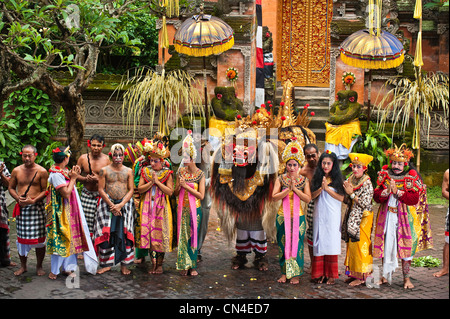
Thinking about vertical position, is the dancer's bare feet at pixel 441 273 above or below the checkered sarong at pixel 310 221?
below

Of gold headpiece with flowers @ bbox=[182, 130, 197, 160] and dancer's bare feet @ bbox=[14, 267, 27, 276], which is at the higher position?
gold headpiece with flowers @ bbox=[182, 130, 197, 160]

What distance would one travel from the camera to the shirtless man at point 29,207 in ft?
24.0

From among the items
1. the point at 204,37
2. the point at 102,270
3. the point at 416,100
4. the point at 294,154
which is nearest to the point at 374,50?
the point at 416,100

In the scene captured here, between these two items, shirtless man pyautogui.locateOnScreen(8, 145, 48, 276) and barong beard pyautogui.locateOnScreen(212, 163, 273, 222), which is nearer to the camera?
shirtless man pyautogui.locateOnScreen(8, 145, 48, 276)

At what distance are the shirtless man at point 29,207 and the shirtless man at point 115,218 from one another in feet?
2.23

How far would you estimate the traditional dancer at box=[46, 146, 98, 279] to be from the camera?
23.6 feet

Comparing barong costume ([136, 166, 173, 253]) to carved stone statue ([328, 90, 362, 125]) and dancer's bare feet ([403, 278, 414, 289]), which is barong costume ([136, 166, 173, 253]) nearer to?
dancer's bare feet ([403, 278, 414, 289])

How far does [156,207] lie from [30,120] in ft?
18.4

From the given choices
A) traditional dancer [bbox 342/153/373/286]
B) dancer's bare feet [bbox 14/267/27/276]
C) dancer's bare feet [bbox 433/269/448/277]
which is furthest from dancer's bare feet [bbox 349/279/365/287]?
dancer's bare feet [bbox 14/267/27/276]

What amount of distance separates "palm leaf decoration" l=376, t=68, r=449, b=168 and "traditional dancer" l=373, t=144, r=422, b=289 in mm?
3132

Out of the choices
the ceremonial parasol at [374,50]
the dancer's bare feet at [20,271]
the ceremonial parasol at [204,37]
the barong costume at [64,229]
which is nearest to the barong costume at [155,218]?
the barong costume at [64,229]

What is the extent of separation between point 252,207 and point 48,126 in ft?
20.4

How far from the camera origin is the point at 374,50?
1041 cm

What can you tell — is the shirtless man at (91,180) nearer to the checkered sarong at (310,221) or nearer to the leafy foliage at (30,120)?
the checkered sarong at (310,221)
